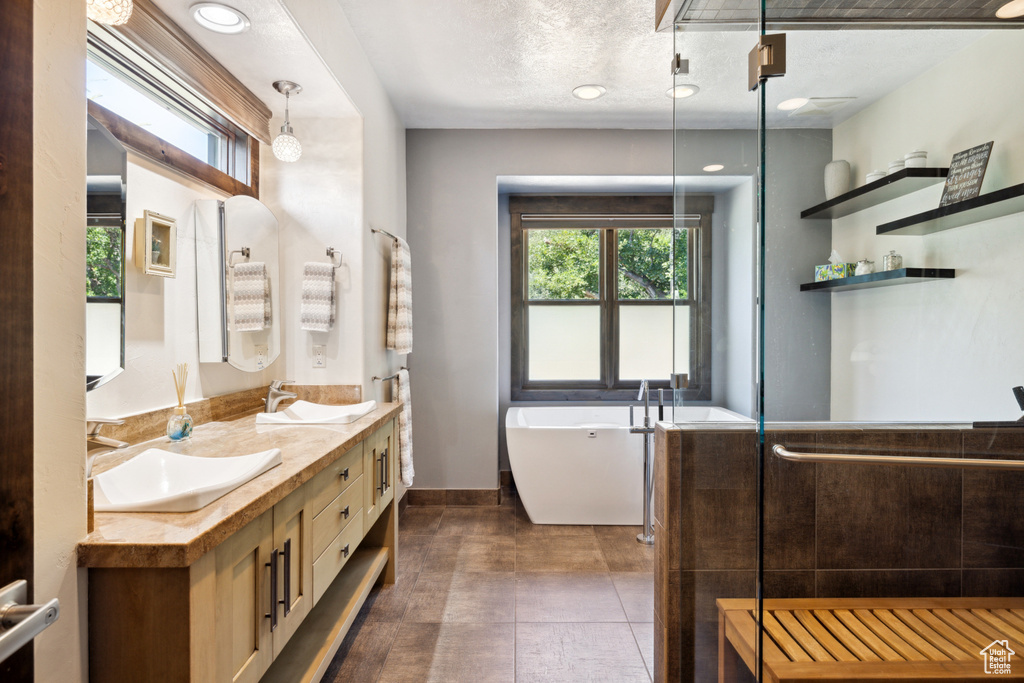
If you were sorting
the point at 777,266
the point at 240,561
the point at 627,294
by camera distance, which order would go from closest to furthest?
the point at 240,561 → the point at 777,266 → the point at 627,294

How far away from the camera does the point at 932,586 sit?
131 cm

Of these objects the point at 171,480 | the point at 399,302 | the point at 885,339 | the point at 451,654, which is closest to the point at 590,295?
the point at 399,302

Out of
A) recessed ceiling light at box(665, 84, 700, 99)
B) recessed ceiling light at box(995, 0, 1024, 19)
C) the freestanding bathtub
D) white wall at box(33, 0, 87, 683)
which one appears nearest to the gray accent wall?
the freestanding bathtub

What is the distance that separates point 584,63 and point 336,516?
8.05ft

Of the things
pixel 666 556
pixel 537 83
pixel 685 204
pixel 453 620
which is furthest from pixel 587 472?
pixel 537 83

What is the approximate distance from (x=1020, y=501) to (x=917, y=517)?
19 centimetres

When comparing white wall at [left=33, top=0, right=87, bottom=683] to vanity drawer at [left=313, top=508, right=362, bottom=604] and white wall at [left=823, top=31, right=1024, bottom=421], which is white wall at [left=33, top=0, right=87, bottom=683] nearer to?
vanity drawer at [left=313, top=508, right=362, bottom=604]

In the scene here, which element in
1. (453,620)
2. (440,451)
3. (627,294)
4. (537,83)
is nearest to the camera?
(453,620)

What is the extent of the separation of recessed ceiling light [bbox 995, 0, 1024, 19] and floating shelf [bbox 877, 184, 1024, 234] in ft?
1.18

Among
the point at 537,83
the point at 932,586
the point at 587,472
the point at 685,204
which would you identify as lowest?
the point at 587,472

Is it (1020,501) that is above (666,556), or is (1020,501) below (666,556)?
above

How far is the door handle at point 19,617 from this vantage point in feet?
2.10

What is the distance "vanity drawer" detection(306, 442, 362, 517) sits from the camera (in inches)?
63.6

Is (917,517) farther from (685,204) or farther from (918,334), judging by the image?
(685,204)
